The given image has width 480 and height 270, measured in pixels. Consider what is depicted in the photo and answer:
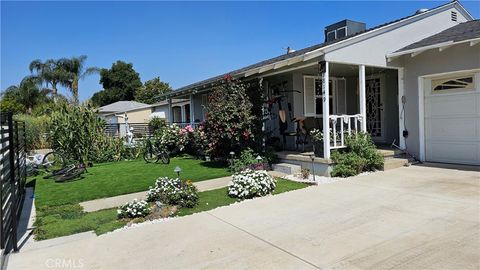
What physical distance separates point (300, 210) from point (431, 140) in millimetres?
5811

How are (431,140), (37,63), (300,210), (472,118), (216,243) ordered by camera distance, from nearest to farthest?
(216,243)
(300,210)
(472,118)
(431,140)
(37,63)

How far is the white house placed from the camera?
336 inches

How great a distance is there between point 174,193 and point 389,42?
7293 mm

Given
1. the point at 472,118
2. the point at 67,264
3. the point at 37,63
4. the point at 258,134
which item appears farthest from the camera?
the point at 37,63

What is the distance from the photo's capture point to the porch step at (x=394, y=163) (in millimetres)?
8716

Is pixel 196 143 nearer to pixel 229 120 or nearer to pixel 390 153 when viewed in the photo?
pixel 229 120

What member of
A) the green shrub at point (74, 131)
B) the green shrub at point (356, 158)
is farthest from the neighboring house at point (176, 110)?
the green shrub at point (356, 158)

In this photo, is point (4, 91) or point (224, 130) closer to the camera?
point (224, 130)

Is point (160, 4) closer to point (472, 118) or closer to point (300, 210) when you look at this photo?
point (300, 210)

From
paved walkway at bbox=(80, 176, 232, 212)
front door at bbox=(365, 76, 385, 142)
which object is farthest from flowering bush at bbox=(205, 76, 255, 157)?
front door at bbox=(365, 76, 385, 142)

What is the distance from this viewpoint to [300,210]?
563cm

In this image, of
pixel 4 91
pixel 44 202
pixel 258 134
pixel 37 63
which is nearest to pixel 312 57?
pixel 258 134

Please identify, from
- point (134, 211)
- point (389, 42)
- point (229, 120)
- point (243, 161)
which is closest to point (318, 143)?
point (243, 161)

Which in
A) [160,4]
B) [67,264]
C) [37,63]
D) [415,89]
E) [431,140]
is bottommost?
[67,264]
